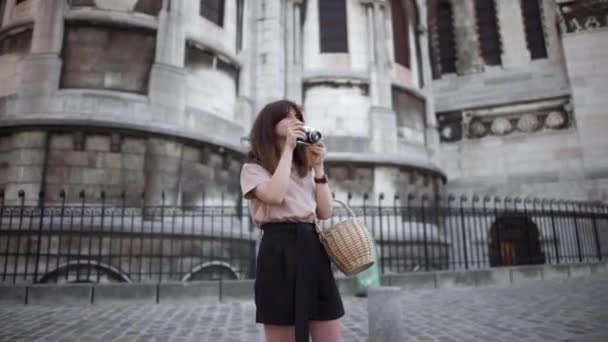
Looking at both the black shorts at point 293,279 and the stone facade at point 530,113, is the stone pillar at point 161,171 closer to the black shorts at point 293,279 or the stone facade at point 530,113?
the black shorts at point 293,279

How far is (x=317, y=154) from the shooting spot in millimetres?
2166

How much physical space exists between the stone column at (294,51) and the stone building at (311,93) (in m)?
0.05

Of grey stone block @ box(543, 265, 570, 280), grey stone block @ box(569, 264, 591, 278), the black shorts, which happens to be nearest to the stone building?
grey stone block @ box(543, 265, 570, 280)

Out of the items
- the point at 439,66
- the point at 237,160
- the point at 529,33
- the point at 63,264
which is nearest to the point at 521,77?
the point at 529,33

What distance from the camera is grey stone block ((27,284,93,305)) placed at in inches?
275

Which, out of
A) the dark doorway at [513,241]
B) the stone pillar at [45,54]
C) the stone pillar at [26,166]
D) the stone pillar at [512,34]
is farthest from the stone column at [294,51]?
the stone pillar at [512,34]

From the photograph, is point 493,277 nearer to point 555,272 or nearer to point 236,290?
point 555,272

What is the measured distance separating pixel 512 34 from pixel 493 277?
41.0 feet

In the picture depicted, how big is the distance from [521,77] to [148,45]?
1423cm

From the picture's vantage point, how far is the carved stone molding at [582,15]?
1547 cm

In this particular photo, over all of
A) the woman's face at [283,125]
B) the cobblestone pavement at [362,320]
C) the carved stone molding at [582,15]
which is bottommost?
the cobblestone pavement at [362,320]

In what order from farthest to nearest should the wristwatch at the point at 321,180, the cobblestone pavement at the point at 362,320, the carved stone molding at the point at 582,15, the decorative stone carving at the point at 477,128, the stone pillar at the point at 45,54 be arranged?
the decorative stone carving at the point at 477,128, the carved stone molding at the point at 582,15, the stone pillar at the point at 45,54, the cobblestone pavement at the point at 362,320, the wristwatch at the point at 321,180

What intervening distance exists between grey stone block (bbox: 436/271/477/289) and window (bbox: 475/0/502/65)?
12.0 meters

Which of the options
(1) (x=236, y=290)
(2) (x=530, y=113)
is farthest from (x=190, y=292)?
(2) (x=530, y=113)
